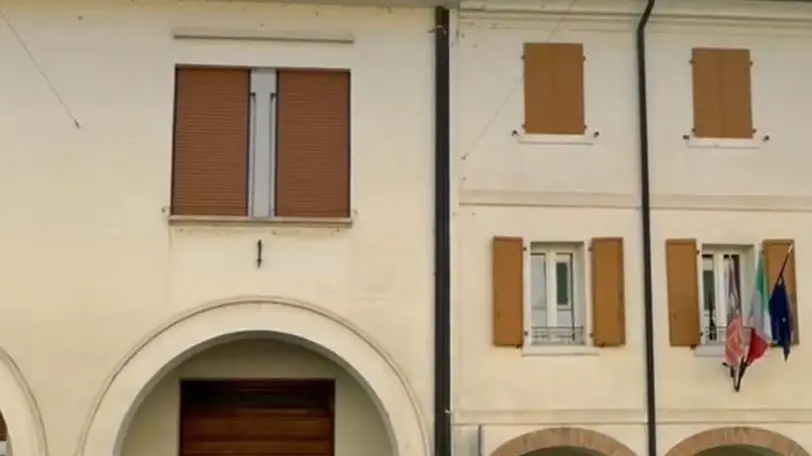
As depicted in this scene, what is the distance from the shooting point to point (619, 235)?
1262cm

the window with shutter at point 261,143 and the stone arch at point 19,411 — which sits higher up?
the window with shutter at point 261,143

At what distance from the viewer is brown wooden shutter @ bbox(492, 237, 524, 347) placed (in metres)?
12.2

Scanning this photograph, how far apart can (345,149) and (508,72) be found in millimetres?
2211

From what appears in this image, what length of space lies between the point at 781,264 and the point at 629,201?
1.95m

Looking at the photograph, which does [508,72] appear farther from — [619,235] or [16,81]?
[16,81]

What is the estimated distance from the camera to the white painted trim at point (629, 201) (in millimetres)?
12555

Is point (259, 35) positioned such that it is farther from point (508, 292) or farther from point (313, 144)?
point (508, 292)

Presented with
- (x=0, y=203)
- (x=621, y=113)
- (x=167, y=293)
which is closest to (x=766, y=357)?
(x=621, y=113)

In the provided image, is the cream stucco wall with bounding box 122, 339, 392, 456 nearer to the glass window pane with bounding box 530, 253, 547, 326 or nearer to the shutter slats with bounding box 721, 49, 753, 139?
the glass window pane with bounding box 530, 253, 547, 326

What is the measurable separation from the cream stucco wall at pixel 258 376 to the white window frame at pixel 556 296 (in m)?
2.28

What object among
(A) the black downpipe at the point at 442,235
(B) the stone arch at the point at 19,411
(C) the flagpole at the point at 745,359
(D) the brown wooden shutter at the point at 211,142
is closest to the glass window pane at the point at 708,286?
(C) the flagpole at the point at 745,359

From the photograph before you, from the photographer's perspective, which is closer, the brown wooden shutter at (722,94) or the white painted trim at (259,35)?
the white painted trim at (259,35)

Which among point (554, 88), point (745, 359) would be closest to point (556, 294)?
point (745, 359)

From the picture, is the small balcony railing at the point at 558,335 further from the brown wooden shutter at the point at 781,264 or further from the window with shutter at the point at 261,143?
the window with shutter at the point at 261,143
